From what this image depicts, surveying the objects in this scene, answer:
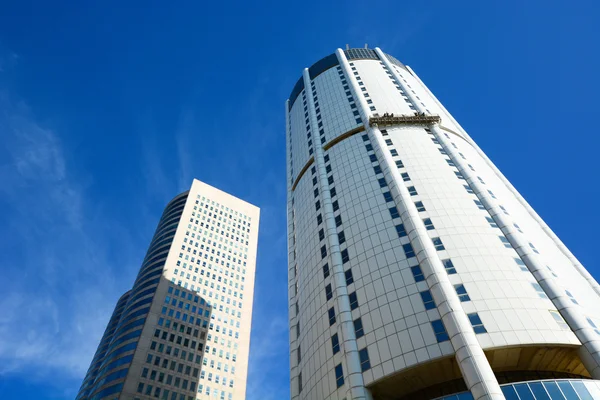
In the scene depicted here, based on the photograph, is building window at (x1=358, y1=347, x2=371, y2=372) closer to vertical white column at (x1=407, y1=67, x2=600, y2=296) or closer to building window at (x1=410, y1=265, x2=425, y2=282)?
building window at (x1=410, y1=265, x2=425, y2=282)

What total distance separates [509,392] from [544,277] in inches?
708

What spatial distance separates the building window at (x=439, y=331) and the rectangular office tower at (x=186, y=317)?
7420 centimetres

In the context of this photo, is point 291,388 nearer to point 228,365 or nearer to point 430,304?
point 430,304

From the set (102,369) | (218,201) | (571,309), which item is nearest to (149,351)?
(102,369)

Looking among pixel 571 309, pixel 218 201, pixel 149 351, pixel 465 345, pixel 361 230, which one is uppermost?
pixel 218 201

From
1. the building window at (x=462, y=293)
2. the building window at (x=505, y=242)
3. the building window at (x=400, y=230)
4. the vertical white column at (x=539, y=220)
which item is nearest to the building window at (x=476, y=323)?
the building window at (x=462, y=293)

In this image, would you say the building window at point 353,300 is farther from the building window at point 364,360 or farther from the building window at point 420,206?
Result: the building window at point 420,206

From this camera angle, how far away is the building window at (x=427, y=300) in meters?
51.7

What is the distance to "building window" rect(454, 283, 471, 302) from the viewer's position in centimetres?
5175

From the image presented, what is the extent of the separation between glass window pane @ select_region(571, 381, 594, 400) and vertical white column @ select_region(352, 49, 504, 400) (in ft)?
23.9

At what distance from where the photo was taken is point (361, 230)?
223ft

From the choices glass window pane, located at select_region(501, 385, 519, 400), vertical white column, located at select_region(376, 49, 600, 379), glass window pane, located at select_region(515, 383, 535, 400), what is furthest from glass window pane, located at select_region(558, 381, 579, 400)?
vertical white column, located at select_region(376, 49, 600, 379)

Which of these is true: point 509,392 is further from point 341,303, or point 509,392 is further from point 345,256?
point 345,256

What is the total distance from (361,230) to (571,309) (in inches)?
1153
